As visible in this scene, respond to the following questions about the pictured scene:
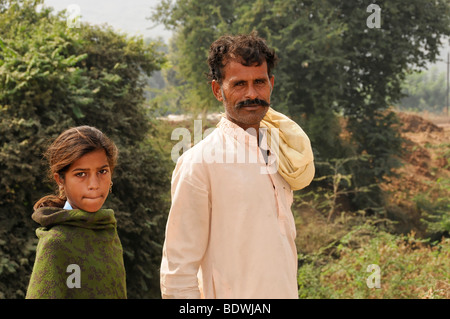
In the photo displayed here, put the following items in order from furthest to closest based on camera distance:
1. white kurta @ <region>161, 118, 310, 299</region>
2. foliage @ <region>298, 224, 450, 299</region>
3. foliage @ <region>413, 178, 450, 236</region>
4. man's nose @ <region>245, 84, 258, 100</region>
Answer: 1. foliage @ <region>413, 178, 450, 236</region>
2. foliage @ <region>298, 224, 450, 299</region>
3. man's nose @ <region>245, 84, 258, 100</region>
4. white kurta @ <region>161, 118, 310, 299</region>

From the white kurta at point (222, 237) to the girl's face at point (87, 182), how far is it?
0.29m

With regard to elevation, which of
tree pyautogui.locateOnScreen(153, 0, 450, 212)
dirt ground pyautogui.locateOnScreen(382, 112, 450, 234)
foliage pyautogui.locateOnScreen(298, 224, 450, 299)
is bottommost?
foliage pyautogui.locateOnScreen(298, 224, 450, 299)

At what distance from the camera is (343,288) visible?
9.05 meters

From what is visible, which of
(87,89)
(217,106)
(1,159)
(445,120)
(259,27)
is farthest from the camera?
(445,120)

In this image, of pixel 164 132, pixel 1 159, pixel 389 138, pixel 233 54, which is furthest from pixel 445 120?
pixel 233 54

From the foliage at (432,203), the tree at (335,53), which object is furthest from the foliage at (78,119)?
the foliage at (432,203)

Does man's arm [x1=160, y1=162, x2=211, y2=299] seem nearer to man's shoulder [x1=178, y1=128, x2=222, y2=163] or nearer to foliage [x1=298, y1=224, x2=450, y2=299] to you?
man's shoulder [x1=178, y1=128, x2=222, y2=163]

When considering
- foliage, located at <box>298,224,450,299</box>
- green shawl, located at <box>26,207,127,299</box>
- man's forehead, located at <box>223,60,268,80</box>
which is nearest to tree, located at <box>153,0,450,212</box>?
foliage, located at <box>298,224,450,299</box>

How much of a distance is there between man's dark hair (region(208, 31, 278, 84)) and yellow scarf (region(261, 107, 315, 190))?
0.81 ft

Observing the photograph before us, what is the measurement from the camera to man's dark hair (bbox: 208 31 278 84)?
7.64ft

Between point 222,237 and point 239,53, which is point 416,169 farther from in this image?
point 222,237

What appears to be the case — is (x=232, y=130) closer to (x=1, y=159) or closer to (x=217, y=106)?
(x=1, y=159)

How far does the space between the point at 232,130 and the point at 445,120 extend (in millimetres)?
34199

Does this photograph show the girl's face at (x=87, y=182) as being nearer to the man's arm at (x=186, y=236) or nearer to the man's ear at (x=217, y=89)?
the man's arm at (x=186, y=236)
